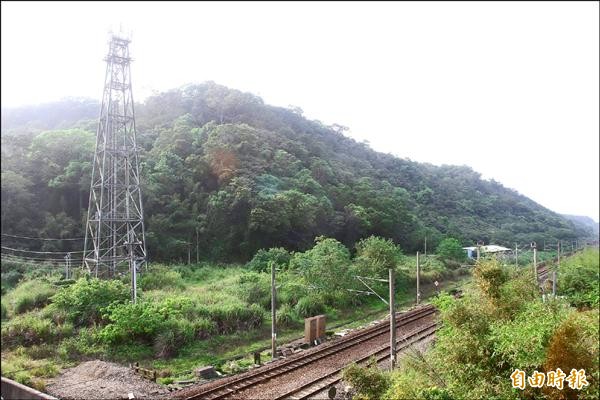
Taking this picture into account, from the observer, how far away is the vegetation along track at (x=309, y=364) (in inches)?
393

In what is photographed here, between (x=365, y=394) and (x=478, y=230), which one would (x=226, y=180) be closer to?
(x=478, y=230)

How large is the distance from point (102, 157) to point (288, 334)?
9023mm

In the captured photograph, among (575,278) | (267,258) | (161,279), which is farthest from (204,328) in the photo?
(575,278)

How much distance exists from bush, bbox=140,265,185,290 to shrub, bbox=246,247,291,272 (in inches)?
169

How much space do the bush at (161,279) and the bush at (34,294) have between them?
19.8 ft

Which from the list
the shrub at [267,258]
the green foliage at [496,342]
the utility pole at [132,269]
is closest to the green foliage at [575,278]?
the green foliage at [496,342]

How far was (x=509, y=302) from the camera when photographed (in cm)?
914

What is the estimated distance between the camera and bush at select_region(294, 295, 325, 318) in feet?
58.9

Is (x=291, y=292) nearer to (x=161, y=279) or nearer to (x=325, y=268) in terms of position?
(x=325, y=268)

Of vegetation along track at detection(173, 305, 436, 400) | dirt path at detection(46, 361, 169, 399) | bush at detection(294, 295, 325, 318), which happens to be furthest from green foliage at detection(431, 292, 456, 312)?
bush at detection(294, 295, 325, 318)

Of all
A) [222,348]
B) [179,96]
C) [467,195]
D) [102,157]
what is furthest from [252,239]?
[179,96]

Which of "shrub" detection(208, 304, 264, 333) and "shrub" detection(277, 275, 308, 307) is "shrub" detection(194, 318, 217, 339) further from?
"shrub" detection(277, 275, 308, 307)

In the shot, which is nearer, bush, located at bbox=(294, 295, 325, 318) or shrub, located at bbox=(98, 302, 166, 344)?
shrub, located at bbox=(98, 302, 166, 344)

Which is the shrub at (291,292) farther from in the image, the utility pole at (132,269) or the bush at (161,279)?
the utility pole at (132,269)
